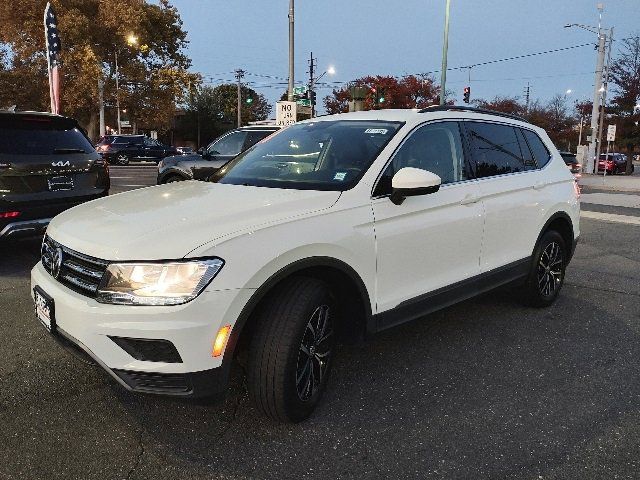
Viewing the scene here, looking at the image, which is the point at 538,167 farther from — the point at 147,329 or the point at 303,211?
the point at 147,329

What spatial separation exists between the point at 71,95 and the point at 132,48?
515 cm

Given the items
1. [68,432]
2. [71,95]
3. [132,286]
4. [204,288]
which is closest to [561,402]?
[204,288]

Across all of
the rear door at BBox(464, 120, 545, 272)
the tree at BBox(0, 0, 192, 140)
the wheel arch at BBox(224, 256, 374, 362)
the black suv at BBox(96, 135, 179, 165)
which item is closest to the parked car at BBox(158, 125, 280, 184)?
the rear door at BBox(464, 120, 545, 272)

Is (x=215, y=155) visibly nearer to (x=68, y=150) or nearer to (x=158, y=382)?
(x=68, y=150)

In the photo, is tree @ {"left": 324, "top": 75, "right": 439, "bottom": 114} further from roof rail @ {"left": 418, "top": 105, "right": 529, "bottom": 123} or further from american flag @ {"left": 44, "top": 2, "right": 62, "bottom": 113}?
roof rail @ {"left": 418, "top": 105, "right": 529, "bottom": 123}

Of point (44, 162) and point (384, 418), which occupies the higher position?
point (44, 162)

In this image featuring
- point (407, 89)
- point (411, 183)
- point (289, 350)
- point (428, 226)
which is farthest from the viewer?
point (407, 89)

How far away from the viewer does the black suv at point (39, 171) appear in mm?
5391

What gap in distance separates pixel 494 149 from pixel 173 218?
2.60 m

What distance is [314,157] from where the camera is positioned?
3.63 m

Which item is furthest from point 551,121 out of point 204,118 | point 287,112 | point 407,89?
point 287,112

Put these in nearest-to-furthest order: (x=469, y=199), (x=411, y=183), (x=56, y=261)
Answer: (x=56, y=261) → (x=411, y=183) → (x=469, y=199)

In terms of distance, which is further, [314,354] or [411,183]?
[411,183]

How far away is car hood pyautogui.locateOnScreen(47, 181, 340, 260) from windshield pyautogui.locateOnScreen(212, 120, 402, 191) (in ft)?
0.59
